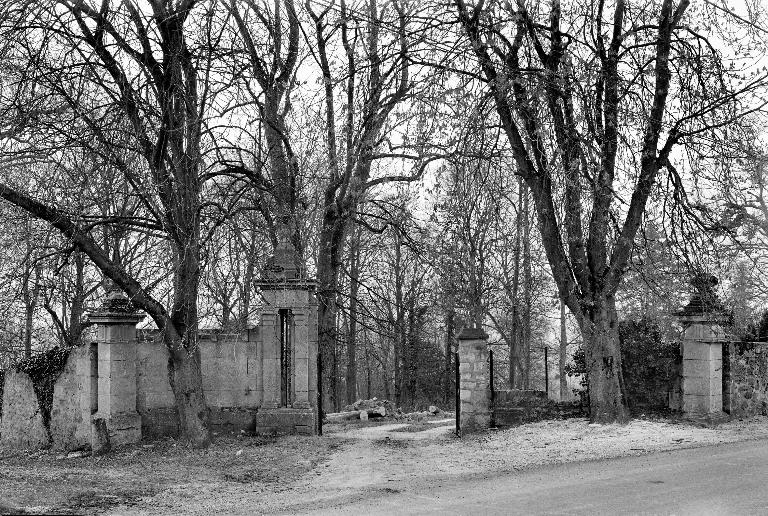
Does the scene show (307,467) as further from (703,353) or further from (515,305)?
(515,305)

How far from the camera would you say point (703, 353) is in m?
15.3

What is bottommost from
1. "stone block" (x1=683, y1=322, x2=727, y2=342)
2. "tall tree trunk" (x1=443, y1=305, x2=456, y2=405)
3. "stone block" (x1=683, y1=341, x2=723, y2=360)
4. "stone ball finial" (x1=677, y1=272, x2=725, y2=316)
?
"tall tree trunk" (x1=443, y1=305, x2=456, y2=405)

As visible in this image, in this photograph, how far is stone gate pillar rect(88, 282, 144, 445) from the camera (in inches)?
579

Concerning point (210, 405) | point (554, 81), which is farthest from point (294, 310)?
point (554, 81)

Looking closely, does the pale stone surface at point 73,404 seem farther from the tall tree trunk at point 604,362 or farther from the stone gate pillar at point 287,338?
Answer: the tall tree trunk at point 604,362

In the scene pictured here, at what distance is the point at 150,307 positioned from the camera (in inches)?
522

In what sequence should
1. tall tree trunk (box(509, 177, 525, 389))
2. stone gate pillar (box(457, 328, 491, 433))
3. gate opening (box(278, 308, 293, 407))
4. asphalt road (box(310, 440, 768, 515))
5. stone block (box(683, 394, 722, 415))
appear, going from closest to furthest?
asphalt road (box(310, 440, 768, 515)), stone block (box(683, 394, 722, 415)), gate opening (box(278, 308, 293, 407)), stone gate pillar (box(457, 328, 491, 433)), tall tree trunk (box(509, 177, 525, 389))

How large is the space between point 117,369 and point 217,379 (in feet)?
6.26

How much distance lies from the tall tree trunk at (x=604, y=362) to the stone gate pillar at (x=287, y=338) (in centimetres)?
533

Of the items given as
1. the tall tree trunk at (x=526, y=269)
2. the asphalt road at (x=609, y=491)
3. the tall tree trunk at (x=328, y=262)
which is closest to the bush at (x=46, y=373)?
the tall tree trunk at (x=328, y=262)

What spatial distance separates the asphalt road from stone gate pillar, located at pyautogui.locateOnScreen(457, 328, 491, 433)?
4.80 m

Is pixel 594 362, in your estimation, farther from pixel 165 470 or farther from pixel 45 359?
pixel 45 359

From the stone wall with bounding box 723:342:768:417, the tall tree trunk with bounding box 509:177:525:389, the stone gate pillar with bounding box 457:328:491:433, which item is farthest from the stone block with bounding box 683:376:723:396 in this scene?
the tall tree trunk with bounding box 509:177:525:389

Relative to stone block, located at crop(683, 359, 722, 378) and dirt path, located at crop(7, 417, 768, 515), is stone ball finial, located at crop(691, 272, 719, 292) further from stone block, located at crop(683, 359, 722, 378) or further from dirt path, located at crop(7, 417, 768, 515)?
dirt path, located at crop(7, 417, 768, 515)
